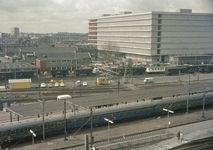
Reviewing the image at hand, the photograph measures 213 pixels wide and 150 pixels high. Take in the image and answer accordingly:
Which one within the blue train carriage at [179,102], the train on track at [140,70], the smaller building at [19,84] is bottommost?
the blue train carriage at [179,102]

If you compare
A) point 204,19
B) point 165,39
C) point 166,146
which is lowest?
point 166,146

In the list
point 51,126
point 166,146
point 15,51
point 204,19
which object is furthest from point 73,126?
point 15,51

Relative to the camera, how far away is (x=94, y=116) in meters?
22.9

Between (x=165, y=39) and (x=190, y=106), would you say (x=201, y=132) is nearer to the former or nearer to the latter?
(x=190, y=106)

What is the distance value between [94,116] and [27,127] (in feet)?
20.2

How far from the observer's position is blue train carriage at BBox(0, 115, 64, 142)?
18.8 metres

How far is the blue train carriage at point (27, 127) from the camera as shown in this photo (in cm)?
1877

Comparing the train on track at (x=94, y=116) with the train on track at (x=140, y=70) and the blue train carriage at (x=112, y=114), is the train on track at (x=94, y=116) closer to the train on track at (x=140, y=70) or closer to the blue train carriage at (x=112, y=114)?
the blue train carriage at (x=112, y=114)

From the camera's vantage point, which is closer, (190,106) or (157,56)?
(190,106)

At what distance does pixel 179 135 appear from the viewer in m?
20.3

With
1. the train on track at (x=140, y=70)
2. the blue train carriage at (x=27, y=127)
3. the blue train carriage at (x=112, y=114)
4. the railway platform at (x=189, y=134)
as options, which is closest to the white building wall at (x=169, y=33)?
the train on track at (x=140, y=70)

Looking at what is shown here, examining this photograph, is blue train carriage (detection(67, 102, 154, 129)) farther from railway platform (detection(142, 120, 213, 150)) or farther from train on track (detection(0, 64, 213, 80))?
train on track (detection(0, 64, 213, 80))

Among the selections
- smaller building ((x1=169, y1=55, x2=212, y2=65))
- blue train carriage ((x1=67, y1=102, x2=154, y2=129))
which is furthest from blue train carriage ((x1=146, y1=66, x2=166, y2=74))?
blue train carriage ((x1=67, y1=102, x2=154, y2=129))

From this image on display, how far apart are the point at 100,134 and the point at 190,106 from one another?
1354cm
